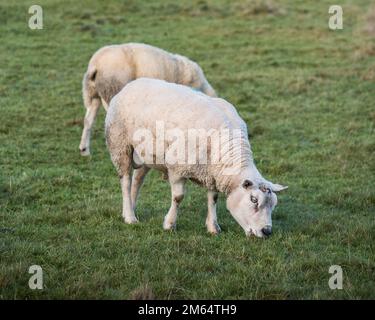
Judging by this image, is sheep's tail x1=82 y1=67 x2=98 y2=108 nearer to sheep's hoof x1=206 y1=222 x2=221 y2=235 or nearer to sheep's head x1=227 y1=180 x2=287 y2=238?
sheep's hoof x1=206 y1=222 x2=221 y2=235

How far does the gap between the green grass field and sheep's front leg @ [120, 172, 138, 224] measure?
118 millimetres

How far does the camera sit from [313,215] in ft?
27.0

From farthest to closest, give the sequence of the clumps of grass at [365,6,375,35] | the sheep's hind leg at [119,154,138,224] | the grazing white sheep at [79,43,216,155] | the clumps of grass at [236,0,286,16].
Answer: the clumps of grass at [236,0,286,16] → the clumps of grass at [365,6,375,35] → the grazing white sheep at [79,43,216,155] → the sheep's hind leg at [119,154,138,224]

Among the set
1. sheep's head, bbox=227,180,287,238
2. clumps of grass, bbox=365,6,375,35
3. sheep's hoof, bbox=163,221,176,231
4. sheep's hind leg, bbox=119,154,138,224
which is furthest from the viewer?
clumps of grass, bbox=365,6,375,35

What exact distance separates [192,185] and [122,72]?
257 centimetres

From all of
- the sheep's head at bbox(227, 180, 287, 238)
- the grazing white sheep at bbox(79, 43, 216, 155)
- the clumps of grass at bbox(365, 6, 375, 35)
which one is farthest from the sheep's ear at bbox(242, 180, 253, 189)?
the clumps of grass at bbox(365, 6, 375, 35)

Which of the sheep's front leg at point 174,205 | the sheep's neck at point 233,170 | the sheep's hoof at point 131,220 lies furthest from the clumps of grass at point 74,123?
the sheep's neck at point 233,170

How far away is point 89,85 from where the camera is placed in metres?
11.6

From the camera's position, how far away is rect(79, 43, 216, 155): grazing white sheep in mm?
11320

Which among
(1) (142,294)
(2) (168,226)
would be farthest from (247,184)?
(1) (142,294)

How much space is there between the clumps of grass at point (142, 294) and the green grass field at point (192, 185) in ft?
0.04

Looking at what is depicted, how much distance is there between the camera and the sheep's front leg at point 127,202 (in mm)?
7766

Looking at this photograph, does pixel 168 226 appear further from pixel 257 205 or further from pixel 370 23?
pixel 370 23
